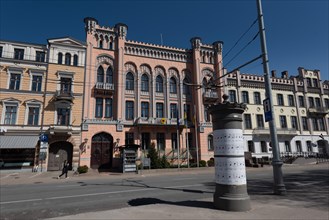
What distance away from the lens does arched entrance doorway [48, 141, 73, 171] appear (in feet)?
83.7

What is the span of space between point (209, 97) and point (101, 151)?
17.6 meters

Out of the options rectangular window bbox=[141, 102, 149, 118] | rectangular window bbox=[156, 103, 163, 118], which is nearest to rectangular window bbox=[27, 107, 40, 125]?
rectangular window bbox=[141, 102, 149, 118]

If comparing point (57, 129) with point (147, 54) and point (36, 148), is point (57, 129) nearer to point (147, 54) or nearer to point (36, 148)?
point (36, 148)

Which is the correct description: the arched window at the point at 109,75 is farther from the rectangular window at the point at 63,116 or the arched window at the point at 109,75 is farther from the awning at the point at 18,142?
the awning at the point at 18,142

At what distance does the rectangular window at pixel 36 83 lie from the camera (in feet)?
86.6

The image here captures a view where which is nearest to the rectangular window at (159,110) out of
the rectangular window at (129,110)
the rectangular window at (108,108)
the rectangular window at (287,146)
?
the rectangular window at (129,110)

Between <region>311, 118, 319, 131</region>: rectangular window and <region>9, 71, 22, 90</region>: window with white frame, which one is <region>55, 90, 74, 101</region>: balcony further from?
<region>311, 118, 319, 131</region>: rectangular window

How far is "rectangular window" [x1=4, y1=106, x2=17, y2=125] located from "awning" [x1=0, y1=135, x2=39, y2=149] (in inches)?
70.0

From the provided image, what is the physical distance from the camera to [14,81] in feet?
84.5

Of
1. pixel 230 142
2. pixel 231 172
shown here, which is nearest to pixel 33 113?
pixel 230 142

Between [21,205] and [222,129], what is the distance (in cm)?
853

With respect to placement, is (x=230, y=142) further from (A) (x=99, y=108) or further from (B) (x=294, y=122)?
(B) (x=294, y=122)

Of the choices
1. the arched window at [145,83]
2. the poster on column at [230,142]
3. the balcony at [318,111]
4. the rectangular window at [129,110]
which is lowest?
the poster on column at [230,142]

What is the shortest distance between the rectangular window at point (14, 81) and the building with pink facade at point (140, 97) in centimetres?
770
